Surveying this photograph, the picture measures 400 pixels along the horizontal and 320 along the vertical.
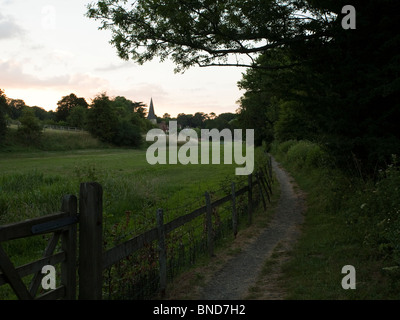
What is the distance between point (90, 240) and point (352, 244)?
22.5 ft

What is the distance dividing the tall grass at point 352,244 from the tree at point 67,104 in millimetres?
105464

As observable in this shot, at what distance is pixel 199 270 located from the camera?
7949 mm

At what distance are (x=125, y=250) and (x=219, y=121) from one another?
153m

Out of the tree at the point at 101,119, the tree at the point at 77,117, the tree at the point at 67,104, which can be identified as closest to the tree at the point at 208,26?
the tree at the point at 101,119

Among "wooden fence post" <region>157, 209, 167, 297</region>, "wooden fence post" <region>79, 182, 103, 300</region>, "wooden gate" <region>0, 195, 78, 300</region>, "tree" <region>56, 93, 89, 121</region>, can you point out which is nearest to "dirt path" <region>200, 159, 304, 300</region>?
"wooden fence post" <region>157, 209, 167, 297</region>

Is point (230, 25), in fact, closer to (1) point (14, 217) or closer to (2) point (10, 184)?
(1) point (14, 217)

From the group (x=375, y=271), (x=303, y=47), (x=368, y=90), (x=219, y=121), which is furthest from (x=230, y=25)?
(x=219, y=121)

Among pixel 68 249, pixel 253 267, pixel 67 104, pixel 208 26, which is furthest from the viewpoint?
pixel 67 104

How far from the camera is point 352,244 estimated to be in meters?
8.75

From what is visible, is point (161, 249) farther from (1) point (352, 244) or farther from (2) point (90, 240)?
(1) point (352, 244)

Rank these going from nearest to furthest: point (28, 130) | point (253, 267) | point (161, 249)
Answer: point (161, 249) < point (253, 267) < point (28, 130)

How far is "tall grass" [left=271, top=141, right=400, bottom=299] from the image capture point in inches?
239

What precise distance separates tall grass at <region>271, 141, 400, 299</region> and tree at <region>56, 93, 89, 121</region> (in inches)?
4152

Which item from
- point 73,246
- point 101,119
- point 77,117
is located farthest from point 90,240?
point 77,117
